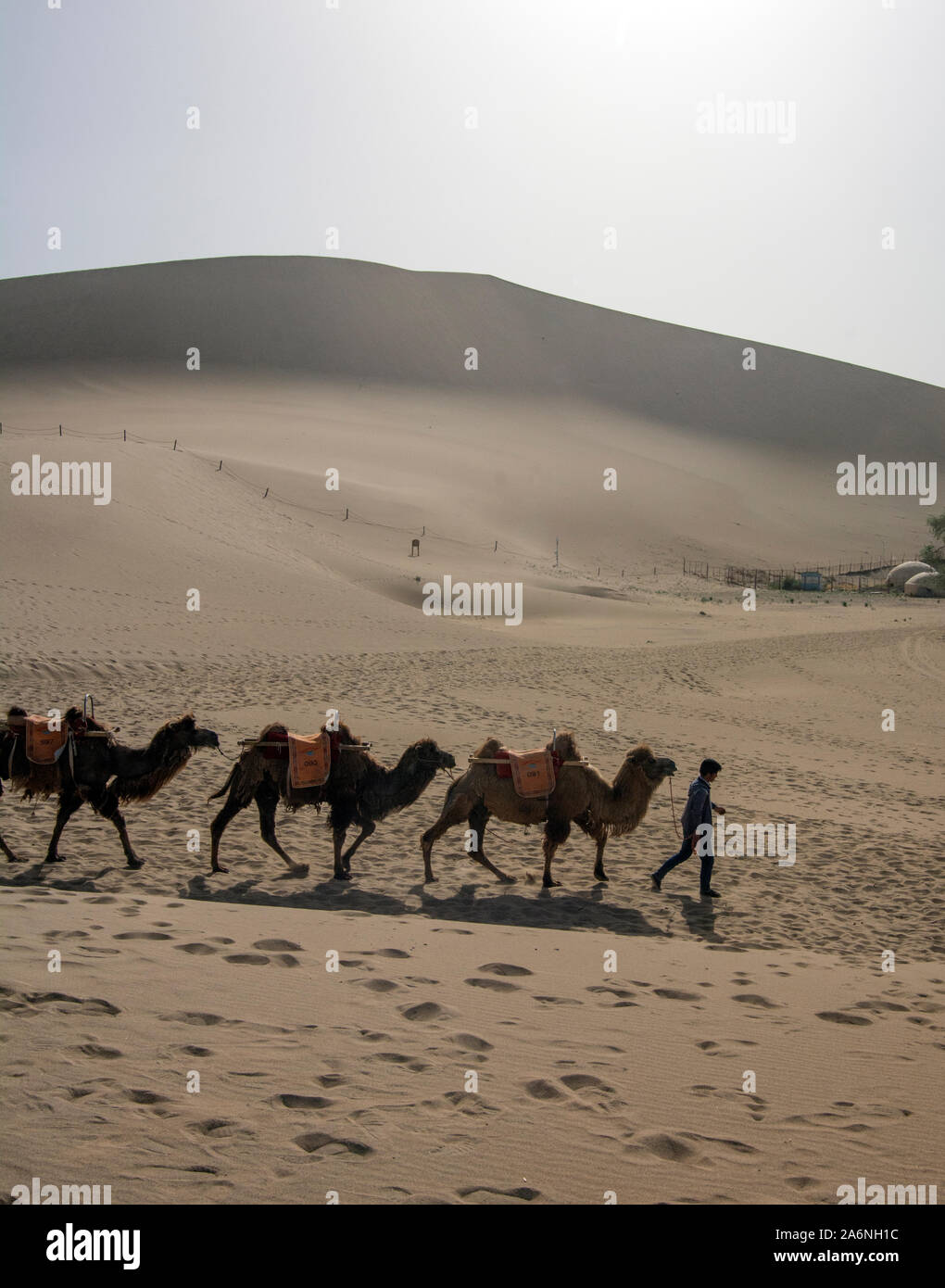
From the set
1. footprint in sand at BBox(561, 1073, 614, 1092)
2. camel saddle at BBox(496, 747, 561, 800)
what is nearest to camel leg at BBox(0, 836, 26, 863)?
camel saddle at BBox(496, 747, 561, 800)

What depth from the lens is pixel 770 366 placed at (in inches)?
4697

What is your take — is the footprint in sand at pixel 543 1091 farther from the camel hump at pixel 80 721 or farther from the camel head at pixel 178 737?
the camel hump at pixel 80 721

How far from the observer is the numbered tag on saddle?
9.44 m

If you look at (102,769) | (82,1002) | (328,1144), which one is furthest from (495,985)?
(102,769)

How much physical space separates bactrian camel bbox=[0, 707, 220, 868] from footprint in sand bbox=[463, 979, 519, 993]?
3.88 m

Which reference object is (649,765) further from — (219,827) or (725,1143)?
(725,1143)

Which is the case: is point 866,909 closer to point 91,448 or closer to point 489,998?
point 489,998

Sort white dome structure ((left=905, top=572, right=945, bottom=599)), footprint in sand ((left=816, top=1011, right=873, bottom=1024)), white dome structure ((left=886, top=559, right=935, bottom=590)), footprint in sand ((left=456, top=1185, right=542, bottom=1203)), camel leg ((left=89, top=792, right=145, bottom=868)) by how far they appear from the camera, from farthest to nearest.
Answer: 1. white dome structure ((left=886, top=559, right=935, bottom=590))
2. white dome structure ((left=905, top=572, right=945, bottom=599))
3. camel leg ((left=89, top=792, right=145, bottom=868))
4. footprint in sand ((left=816, top=1011, right=873, bottom=1024))
5. footprint in sand ((left=456, top=1185, right=542, bottom=1203))

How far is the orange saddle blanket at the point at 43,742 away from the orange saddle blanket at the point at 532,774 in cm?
394

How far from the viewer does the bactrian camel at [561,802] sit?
9547 mm

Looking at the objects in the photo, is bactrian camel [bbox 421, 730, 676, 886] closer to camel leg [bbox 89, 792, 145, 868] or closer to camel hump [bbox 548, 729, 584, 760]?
camel hump [bbox 548, 729, 584, 760]

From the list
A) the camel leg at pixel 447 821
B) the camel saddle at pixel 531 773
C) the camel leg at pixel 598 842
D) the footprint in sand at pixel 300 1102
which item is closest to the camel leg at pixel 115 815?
the camel leg at pixel 447 821

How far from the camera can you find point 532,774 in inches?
373
